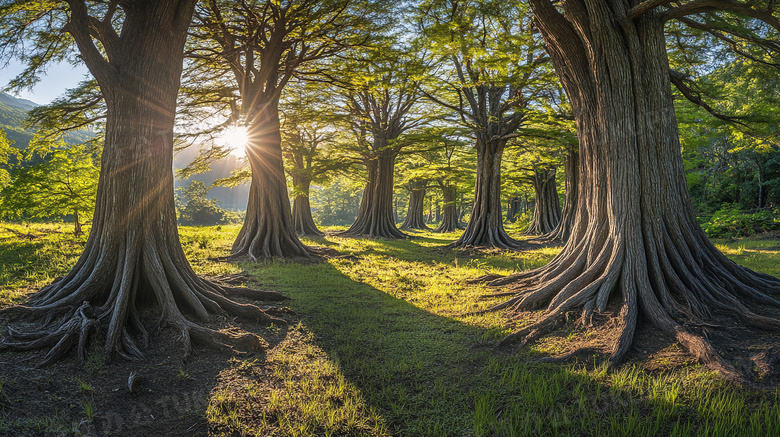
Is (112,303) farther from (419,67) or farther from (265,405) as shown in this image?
(419,67)

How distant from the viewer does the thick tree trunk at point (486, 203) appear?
14917mm

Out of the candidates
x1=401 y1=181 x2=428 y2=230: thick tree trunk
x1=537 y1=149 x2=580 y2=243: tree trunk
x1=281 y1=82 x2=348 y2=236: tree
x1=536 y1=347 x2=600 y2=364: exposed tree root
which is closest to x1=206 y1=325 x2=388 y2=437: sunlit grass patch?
x1=536 y1=347 x2=600 y2=364: exposed tree root

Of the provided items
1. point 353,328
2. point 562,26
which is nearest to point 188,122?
point 353,328

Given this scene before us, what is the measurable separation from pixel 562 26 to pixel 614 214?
3.22m

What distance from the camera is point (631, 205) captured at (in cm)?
501

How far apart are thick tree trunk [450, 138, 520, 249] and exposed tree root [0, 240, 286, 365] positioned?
36.8ft

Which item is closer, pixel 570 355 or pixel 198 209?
pixel 570 355

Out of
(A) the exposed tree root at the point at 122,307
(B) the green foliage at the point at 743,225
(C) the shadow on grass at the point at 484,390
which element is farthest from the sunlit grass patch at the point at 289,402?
(B) the green foliage at the point at 743,225

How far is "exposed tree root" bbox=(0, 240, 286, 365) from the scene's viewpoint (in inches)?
143

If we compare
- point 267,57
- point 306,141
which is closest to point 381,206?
point 306,141

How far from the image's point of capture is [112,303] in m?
4.23

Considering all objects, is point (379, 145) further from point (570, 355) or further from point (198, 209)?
point (198, 209)

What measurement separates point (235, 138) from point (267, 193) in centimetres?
341

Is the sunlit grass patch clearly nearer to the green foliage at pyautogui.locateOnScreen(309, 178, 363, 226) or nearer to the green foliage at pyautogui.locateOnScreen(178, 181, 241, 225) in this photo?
the green foliage at pyautogui.locateOnScreen(178, 181, 241, 225)
